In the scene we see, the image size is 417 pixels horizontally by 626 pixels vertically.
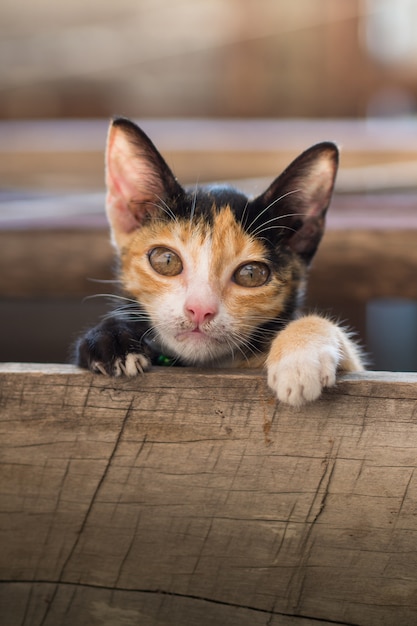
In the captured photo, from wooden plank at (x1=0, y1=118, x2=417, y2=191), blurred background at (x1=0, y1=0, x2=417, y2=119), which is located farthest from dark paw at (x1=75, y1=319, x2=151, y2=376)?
blurred background at (x1=0, y1=0, x2=417, y2=119)

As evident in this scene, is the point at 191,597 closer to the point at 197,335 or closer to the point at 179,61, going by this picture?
the point at 197,335

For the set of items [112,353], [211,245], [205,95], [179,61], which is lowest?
[205,95]

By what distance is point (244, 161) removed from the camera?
348 cm

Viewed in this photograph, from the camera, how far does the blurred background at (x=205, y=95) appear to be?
11.4ft

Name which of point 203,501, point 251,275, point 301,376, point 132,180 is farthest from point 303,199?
point 203,501

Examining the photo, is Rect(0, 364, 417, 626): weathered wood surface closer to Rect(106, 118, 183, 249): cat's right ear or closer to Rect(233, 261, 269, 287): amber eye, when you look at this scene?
Rect(233, 261, 269, 287): amber eye

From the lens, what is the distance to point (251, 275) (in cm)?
147

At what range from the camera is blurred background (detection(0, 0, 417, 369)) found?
3.46m

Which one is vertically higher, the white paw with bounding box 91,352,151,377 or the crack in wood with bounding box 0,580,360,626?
the white paw with bounding box 91,352,151,377

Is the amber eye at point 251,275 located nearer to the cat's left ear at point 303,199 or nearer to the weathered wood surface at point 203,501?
the cat's left ear at point 303,199

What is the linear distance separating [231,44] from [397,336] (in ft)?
10.8

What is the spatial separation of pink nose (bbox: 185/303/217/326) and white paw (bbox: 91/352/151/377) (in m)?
0.16

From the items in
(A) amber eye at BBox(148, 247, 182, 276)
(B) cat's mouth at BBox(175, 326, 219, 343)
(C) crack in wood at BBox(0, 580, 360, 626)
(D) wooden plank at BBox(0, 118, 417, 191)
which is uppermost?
(A) amber eye at BBox(148, 247, 182, 276)

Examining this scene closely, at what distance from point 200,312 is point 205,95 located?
5454 mm
